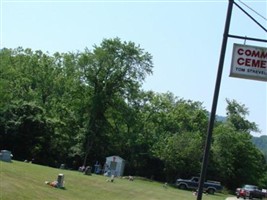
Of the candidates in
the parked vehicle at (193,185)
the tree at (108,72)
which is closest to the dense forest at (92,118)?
the tree at (108,72)

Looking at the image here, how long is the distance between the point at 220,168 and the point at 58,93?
87.5 ft

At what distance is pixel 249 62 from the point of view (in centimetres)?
1015

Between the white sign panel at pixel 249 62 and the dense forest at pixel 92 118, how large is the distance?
48302 mm

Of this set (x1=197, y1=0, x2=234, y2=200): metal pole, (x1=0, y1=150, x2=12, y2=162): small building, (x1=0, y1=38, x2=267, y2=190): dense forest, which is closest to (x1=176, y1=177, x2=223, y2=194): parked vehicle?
(x1=0, y1=38, x2=267, y2=190): dense forest

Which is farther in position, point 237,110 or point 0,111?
point 237,110

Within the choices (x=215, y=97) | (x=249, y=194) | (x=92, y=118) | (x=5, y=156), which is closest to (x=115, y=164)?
(x=92, y=118)

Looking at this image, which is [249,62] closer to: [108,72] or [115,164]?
[115,164]

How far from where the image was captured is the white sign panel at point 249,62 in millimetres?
10078

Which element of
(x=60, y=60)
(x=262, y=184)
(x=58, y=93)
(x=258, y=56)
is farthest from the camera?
(x=262, y=184)

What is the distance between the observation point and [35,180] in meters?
30.8

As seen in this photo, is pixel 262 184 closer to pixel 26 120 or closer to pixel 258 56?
pixel 26 120

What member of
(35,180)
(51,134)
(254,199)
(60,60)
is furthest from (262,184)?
(35,180)

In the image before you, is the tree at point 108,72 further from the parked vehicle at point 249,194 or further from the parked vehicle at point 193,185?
the parked vehicle at point 249,194

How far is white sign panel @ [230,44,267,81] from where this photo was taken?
33.1 ft
